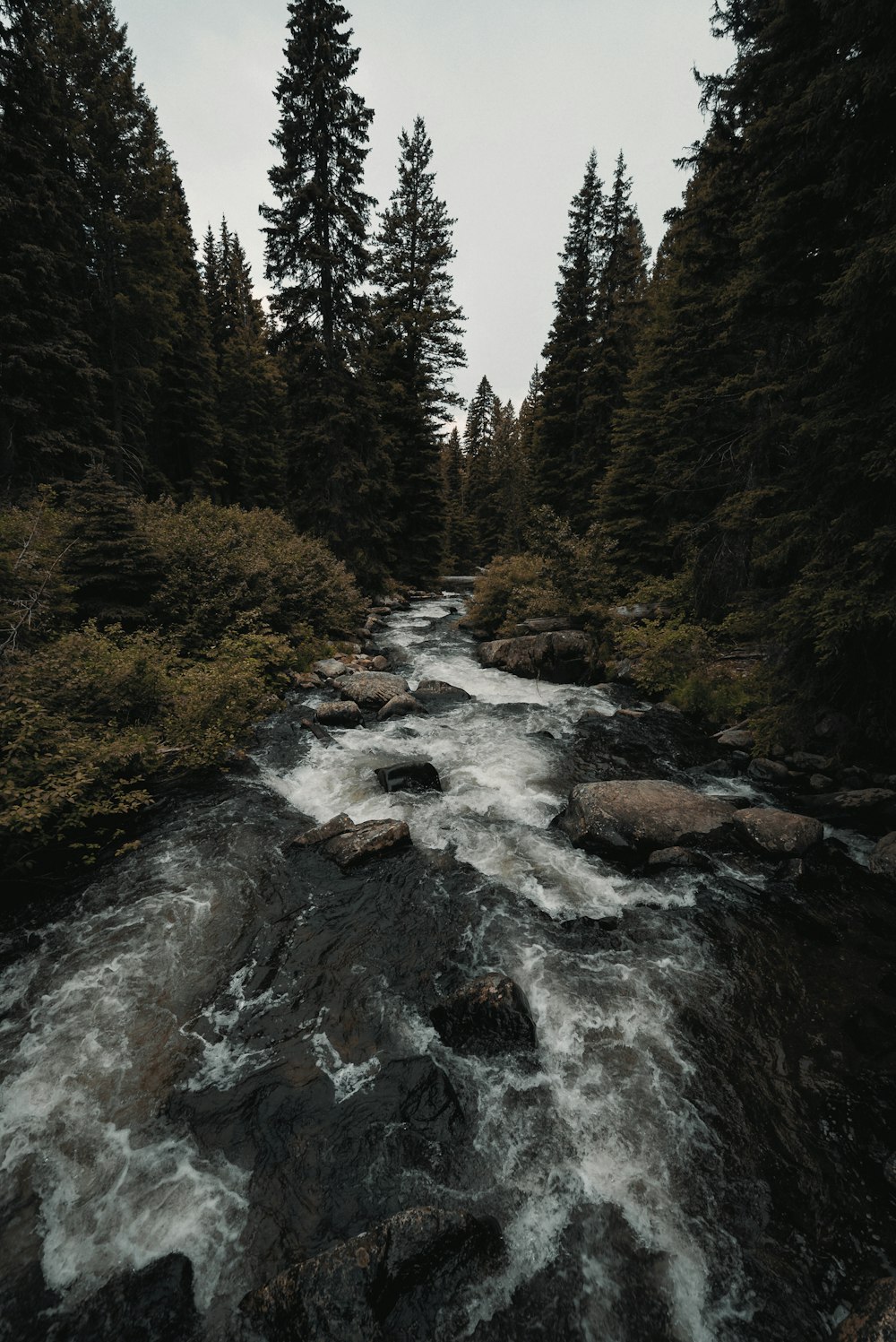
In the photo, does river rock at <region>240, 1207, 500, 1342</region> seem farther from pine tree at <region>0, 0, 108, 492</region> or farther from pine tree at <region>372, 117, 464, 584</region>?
pine tree at <region>372, 117, 464, 584</region>

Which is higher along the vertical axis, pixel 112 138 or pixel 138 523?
pixel 112 138

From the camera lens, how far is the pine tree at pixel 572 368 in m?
23.5

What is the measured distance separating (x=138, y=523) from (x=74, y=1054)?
381 inches

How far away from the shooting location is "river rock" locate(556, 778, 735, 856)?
21.9 feet

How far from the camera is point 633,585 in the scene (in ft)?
53.6

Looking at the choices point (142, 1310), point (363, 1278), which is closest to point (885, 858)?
point (363, 1278)

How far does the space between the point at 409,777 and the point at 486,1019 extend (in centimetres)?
432

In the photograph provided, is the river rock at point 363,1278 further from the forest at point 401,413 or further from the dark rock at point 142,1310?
the forest at point 401,413

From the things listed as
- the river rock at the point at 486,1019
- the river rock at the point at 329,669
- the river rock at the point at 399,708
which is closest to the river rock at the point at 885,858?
the river rock at the point at 486,1019

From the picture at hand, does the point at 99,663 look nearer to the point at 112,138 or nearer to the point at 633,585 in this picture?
the point at 633,585

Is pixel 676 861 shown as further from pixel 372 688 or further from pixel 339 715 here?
pixel 372 688

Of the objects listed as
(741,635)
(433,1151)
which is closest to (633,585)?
(741,635)

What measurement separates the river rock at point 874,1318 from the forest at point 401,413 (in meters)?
5.16

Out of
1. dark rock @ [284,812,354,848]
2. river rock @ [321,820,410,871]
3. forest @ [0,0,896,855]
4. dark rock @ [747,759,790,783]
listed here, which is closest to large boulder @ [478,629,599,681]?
forest @ [0,0,896,855]
